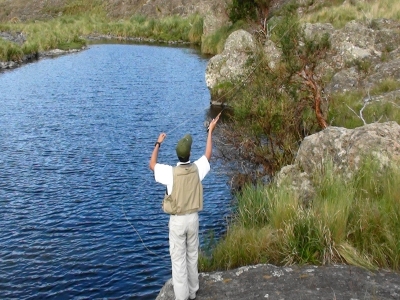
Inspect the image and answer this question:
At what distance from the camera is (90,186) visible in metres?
17.9

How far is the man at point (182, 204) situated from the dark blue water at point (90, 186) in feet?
10.5

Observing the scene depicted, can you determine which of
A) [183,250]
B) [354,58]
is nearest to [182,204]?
[183,250]

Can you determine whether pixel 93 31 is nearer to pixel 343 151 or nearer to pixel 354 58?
pixel 354 58

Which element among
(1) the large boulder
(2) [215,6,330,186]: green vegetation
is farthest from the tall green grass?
(2) [215,6,330,186]: green vegetation

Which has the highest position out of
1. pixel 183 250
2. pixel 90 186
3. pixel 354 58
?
pixel 354 58

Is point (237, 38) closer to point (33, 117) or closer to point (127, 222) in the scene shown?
point (33, 117)

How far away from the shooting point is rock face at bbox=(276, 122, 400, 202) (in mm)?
12180

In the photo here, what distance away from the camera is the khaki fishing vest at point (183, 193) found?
852 cm

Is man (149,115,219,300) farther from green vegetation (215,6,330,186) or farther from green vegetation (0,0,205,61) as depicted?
green vegetation (0,0,205,61)

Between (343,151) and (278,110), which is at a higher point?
(278,110)

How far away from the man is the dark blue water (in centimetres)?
319

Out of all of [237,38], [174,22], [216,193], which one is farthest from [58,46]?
[216,193]

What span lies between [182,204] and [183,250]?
0.84 metres

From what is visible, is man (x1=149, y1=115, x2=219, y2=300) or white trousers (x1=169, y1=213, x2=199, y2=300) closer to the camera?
man (x1=149, y1=115, x2=219, y2=300)
